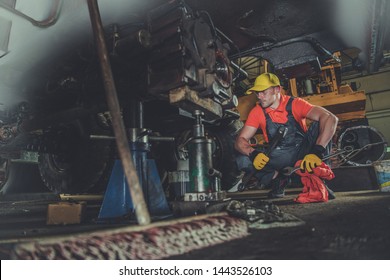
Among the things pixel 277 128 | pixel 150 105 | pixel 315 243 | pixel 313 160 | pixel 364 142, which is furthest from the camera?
pixel 364 142

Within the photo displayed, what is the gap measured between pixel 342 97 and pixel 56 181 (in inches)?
164

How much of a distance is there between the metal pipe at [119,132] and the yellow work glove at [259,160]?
1354 millimetres

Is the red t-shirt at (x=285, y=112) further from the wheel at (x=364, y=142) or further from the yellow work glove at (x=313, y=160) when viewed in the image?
the wheel at (x=364, y=142)

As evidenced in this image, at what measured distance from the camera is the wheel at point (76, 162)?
206 centimetres

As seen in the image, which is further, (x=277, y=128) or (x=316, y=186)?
(x=277, y=128)

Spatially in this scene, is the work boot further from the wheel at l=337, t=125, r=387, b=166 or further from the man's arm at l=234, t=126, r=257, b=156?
the wheel at l=337, t=125, r=387, b=166

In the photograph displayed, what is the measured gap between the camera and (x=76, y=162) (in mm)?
2223

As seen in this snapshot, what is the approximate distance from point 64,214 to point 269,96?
1702 mm

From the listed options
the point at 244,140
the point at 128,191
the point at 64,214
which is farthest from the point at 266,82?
the point at 64,214

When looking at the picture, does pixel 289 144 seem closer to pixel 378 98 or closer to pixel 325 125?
pixel 325 125

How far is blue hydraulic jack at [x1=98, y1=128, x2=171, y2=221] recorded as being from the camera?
135 centimetres

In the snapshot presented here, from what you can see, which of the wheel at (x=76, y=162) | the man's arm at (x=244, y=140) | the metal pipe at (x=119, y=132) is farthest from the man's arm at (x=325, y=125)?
the wheel at (x=76, y=162)

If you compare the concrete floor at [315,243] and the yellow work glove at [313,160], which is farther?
the yellow work glove at [313,160]
